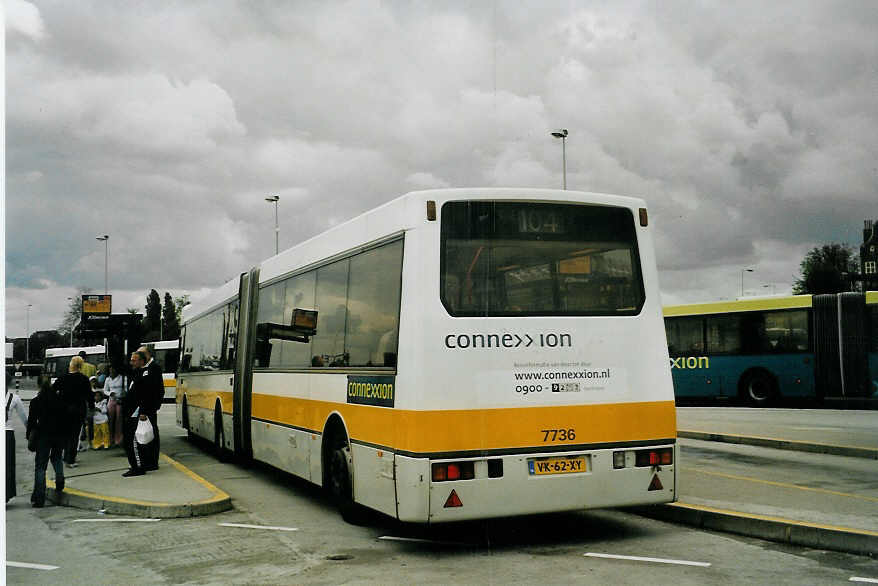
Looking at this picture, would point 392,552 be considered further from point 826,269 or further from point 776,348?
point 826,269

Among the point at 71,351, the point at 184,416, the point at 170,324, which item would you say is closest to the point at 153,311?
the point at 170,324

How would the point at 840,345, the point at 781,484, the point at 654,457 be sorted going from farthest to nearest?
the point at 840,345, the point at 781,484, the point at 654,457

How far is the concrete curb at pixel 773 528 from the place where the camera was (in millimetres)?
7555

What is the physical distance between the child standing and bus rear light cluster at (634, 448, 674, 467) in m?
12.9

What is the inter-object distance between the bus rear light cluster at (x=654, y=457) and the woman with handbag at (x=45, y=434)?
739cm

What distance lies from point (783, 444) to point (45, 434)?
1161cm

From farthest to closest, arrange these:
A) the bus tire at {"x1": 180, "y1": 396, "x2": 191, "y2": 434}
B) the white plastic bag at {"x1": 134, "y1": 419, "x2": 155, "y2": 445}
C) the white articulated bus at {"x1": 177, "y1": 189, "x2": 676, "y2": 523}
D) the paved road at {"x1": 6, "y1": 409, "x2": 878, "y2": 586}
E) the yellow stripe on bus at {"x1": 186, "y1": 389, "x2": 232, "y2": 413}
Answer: the bus tire at {"x1": 180, "y1": 396, "x2": 191, "y2": 434}
the yellow stripe on bus at {"x1": 186, "y1": 389, "x2": 232, "y2": 413}
the white plastic bag at {"x1": 134, "y1": 419, "x2": 155, "y2": 445}
the white articulated bus at {"x1": 177, "y1": 189, "x2": 676, "y2": 523}
the paved road at {"x1": 6, "y1": 409, "x2": 878, "y2": 586}

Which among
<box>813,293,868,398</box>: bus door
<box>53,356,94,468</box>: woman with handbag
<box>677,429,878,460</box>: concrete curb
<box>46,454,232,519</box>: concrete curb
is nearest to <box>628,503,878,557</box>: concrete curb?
<box>46,454,232,519</box>: concrete curb

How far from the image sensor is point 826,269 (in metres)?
79.9

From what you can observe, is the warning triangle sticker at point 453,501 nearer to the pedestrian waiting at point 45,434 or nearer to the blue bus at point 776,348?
the pedestrian waiting at point 45,434

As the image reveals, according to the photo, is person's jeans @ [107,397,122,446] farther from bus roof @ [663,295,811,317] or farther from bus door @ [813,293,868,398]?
bus door @ [813,293,868,398]

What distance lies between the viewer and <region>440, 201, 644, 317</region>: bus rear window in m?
7.97

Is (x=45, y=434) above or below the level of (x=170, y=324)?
below

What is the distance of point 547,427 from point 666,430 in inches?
48.3
